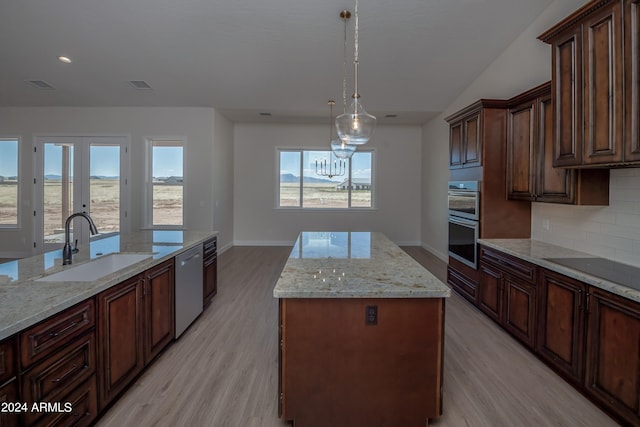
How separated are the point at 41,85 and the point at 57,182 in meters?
1.83

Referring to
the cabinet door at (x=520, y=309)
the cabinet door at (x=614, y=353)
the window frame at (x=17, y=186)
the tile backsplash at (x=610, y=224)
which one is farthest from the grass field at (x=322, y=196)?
the cabinet door at (x=614, y=353)

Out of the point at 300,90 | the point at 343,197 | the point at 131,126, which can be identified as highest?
the point at 300,90

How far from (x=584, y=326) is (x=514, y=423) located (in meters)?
0.83

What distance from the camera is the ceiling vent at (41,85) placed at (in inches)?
198

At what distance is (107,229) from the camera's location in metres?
6.08

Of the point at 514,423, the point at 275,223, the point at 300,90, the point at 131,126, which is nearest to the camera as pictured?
the point at 514,423

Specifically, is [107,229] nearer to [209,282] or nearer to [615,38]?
[209,282]

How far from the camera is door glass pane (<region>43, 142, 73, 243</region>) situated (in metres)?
5.98

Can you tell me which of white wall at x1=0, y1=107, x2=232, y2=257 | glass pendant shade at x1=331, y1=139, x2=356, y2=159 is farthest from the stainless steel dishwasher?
white wall at x1=0, y1=107, x2=232, y2=257

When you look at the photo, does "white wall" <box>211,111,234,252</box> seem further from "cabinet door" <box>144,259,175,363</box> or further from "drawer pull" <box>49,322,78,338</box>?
"drawer pull" <box>49,322,78,338</box>

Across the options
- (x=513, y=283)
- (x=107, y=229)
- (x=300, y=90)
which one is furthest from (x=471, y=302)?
(x=107, y=229)

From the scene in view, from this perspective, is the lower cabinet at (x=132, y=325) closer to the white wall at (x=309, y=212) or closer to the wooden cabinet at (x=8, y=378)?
the wooden cabinet at (x=8, y=378)

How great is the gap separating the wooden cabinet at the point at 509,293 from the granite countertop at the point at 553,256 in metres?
0.08

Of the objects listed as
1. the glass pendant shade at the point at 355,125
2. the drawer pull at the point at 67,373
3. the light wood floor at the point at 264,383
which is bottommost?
the light wood floor at the point at 264,383
